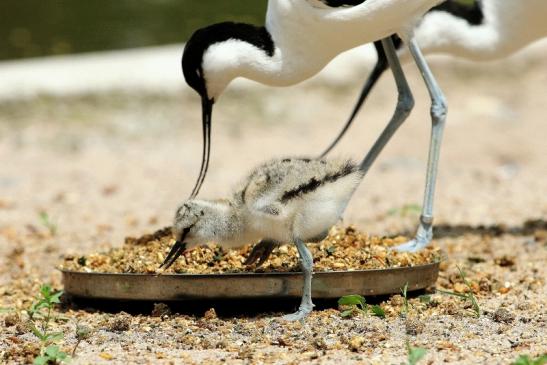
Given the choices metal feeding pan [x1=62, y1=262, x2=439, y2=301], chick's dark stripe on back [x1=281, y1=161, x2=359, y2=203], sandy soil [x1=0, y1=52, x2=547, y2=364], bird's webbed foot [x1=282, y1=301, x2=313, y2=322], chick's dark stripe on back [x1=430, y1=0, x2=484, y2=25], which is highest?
chick's dark stripe on back [x1=430, y1=0, x2=484, y2=25]

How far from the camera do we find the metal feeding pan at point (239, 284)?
347 cm

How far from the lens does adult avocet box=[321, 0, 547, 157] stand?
197 inches

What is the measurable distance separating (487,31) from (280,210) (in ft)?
7.14

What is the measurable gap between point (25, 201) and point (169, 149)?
5.11 ft

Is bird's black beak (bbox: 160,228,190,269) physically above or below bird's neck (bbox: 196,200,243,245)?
below

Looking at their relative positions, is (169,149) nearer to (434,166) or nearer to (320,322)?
(434,166)

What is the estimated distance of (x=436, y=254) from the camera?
12.9 ft

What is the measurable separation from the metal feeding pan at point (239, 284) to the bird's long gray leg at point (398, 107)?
40.7 inches

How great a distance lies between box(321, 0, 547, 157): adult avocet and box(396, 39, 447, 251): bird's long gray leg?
40cm

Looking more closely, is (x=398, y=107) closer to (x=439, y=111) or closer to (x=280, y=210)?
(x=439, y=111)

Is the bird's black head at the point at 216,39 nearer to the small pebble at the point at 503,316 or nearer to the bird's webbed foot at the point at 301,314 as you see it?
the bird's webbed foot at the point at 301,314

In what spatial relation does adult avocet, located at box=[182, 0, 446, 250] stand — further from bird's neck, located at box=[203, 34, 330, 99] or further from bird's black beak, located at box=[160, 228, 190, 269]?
bird's black beak, located at box=[160, 228, 190, 269]

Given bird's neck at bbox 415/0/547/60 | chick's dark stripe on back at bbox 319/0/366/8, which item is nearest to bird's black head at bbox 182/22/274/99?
chick's dark stripe on back at bbox 319/0/366/8

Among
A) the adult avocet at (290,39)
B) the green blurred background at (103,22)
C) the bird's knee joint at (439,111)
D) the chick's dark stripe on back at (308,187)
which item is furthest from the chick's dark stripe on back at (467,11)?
the green blurred background at (103,22)
